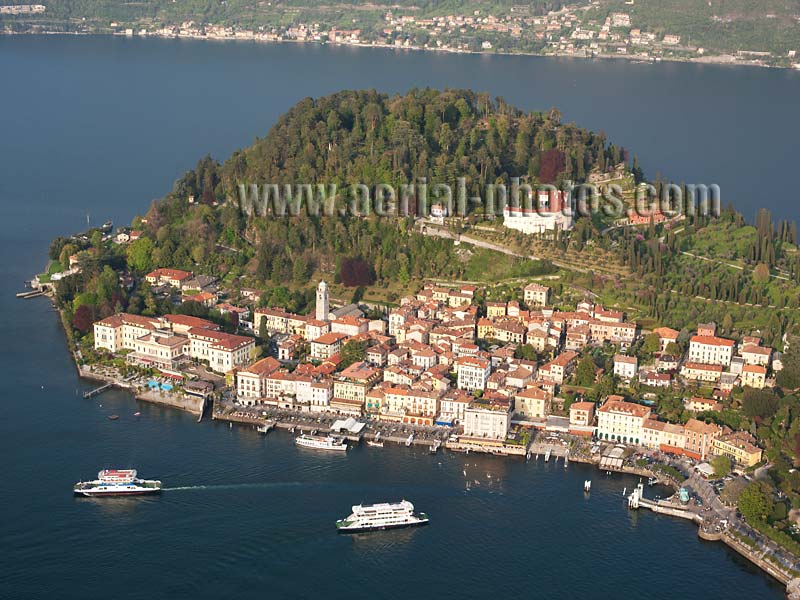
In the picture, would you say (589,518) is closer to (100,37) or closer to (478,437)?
(478,437)

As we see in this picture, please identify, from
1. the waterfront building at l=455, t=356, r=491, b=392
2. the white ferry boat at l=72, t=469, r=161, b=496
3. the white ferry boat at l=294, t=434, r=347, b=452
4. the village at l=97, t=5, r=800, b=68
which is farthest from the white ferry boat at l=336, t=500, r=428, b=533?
the village at l=97, t=5, r=800, b=68

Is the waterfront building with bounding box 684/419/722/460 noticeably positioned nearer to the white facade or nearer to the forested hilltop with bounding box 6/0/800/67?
the white facade

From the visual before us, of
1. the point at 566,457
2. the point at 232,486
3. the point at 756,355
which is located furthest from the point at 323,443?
the point at 756,355

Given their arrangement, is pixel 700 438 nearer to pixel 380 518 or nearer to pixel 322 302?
pixel 380 518

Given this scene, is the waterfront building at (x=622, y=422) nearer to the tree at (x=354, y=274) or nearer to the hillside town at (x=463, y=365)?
the hillside town at (x=463, y=365)

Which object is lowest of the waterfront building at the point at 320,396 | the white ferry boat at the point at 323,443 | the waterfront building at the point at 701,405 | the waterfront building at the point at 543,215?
the white ferry boat at the point at 323,443

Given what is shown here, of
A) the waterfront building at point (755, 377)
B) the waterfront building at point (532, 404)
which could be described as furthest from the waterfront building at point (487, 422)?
the waterfront building at point (755, 377)
